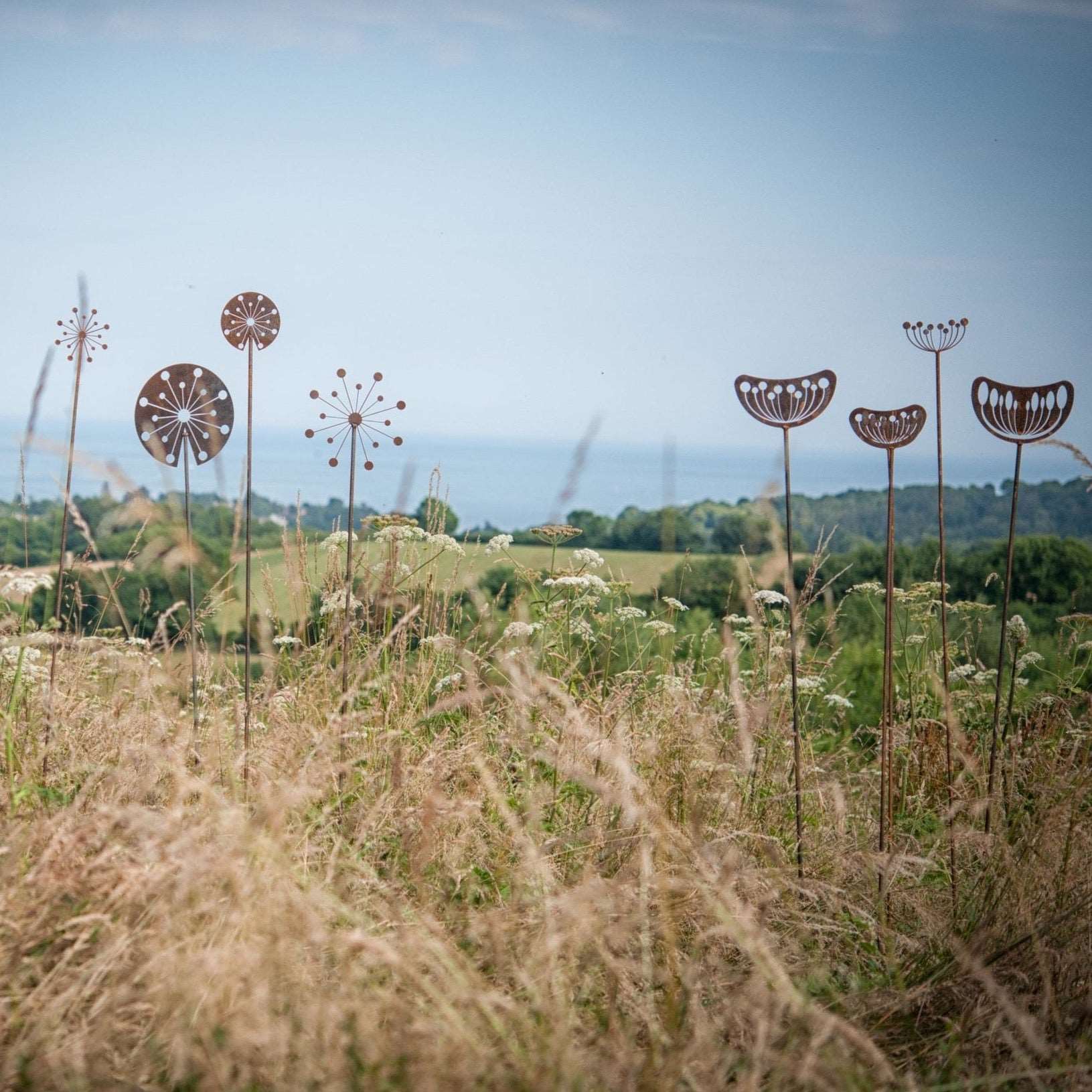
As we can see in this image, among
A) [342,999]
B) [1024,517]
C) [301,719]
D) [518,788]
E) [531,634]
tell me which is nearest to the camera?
[342,999]

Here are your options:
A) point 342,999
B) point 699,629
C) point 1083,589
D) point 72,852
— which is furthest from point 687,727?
point 1083,589

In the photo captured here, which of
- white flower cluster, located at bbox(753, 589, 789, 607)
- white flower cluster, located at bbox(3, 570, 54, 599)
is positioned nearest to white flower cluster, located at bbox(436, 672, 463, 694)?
white flower cluster, located at bbox(753, 589, 789, 607)

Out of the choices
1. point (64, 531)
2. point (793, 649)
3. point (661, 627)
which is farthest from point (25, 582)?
point (793, 649)

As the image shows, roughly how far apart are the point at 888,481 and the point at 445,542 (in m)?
1.55

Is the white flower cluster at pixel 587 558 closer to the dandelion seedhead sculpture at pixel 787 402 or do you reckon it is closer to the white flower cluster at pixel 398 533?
the white flower cluster at pixel 398 533

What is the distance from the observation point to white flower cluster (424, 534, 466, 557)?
355 centimetres

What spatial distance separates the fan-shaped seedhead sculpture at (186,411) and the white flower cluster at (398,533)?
0.61 metres

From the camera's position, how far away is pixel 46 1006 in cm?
176

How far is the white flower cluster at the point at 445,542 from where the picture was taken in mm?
3551

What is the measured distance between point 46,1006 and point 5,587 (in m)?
1.90

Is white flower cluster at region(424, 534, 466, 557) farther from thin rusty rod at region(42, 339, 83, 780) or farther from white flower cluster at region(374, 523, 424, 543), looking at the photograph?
thin rusty rod at region(42, 339, 83, 780)

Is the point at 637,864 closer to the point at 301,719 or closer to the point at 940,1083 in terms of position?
the point at 940,1083

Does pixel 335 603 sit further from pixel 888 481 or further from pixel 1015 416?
pixel 1015 416

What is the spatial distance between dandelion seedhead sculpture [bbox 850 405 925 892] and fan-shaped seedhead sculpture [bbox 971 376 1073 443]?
218mm
